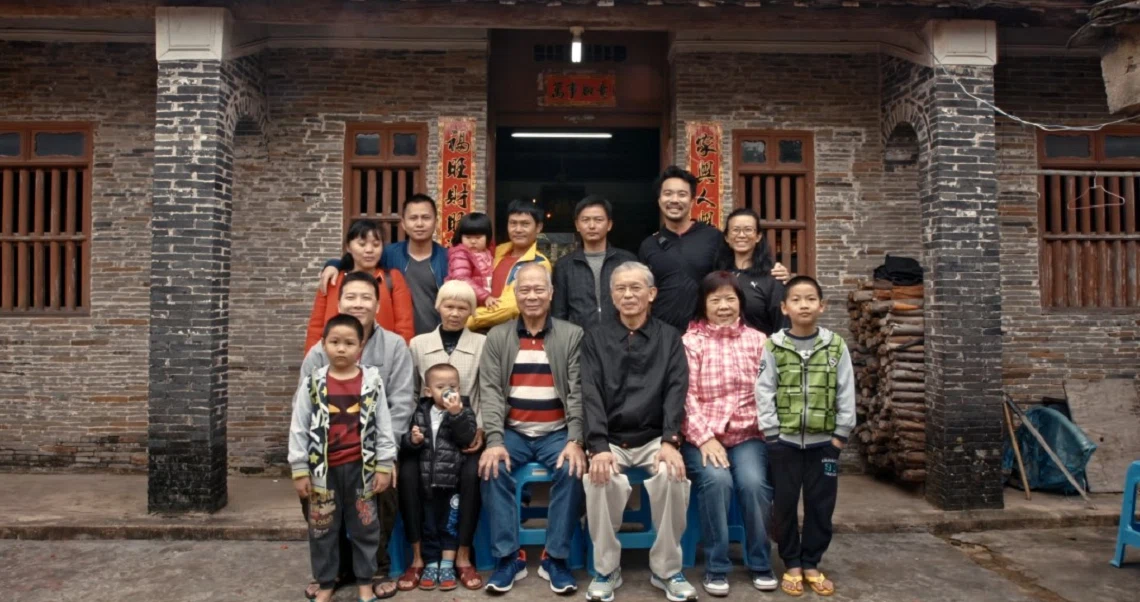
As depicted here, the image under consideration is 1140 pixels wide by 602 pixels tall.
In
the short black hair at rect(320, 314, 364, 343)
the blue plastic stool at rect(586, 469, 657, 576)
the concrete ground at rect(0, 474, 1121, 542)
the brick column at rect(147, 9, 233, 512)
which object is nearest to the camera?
the short black hair at rect(320, 314, 364, 343)

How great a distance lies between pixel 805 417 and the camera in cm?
429

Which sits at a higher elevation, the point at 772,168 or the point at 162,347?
the point at 772,168

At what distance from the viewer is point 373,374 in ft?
13.6

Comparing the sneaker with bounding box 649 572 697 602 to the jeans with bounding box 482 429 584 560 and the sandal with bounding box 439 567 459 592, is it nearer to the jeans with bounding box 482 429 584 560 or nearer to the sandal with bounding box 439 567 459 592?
the jeans with bounding box 482 429 584 560

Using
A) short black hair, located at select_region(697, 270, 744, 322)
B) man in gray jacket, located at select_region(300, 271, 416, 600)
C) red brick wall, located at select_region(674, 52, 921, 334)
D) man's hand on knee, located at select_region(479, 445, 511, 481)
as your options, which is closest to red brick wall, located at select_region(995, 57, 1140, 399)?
red brick wall, located at select_region(674, 52, 921, 334)

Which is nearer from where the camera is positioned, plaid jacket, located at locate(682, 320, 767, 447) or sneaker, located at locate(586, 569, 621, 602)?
sneaker, located at locate(586, 569, 621, 602)

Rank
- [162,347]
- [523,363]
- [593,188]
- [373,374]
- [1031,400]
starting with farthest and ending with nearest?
1. [593,188]
2. [1031,400]
3. [162,347]
4. [523,363]
5. [373,374]

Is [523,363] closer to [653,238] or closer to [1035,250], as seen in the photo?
[653,238]

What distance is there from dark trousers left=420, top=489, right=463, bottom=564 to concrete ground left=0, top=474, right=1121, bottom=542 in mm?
1429

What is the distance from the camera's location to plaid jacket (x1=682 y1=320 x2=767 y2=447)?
448cm

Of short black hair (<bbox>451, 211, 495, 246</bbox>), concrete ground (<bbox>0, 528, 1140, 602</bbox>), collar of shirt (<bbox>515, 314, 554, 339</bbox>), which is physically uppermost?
short black hair (<bbox>451, 211, 495, 246</bbox>)

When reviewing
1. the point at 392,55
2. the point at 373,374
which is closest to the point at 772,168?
the point at 392,55

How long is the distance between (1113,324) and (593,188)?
25.5 ft

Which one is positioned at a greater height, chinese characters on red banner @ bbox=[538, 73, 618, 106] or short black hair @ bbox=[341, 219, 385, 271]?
chinese characters on red banner @ bbox=[538, 73, 618, 106]
